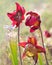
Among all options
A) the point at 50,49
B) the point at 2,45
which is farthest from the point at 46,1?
the point at 2,45

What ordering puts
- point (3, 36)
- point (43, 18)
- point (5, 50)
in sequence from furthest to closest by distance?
point (43, 18) < point (5, 50) < point (3, 36)

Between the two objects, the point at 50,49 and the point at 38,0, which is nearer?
the point at 50,49

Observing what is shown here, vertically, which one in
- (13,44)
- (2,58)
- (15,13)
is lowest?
(2,58)

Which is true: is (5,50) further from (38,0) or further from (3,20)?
(38,0)

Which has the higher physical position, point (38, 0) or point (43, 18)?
point (38, 0)

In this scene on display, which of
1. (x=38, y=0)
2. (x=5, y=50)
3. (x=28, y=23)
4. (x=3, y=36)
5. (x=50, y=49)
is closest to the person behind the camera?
(x=28, y=23)

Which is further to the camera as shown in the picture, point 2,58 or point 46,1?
point 46,1

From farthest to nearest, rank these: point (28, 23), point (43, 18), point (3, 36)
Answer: point (43, 18) < point (3, 36) < point (28, 23)

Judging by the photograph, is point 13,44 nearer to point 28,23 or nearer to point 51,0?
point 28,23

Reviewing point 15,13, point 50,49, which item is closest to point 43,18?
point 50,49
